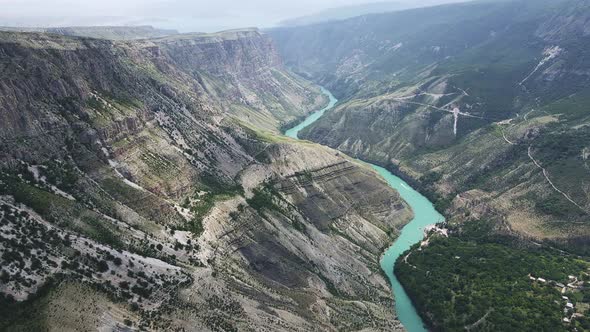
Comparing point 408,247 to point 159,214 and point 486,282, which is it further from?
point 159,214

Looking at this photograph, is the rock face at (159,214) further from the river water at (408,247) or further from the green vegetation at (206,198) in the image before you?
the river water at (408,247)

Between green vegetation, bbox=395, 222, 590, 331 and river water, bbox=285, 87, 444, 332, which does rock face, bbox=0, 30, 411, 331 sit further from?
green vegetation, bbox=395, 222, 590, 331

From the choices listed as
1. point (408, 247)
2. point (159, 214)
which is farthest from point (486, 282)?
point (159, 214)

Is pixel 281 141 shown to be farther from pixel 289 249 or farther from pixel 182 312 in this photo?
pixel 182 312

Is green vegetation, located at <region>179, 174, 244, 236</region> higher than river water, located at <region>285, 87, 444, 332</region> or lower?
higher

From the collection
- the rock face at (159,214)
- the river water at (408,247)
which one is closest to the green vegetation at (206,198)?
the rock face at (159,214)

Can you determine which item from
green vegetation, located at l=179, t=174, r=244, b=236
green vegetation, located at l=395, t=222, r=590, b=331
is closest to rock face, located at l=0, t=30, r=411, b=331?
green vegetation, located at l=179, t=174, r=244, b=236
